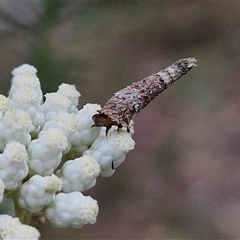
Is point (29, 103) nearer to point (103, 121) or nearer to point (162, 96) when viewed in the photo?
point (103, 121)

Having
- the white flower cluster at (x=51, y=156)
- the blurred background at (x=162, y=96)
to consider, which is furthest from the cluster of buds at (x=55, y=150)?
the blurred background at (x=162, y=96)

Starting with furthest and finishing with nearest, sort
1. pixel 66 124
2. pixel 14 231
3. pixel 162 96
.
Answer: pixel 162 96
pixel 66 124
pixel 14 231

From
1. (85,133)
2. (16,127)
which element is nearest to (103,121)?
(85,133)

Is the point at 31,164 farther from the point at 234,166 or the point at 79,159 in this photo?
the point at 234,166

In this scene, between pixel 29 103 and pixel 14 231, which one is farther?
pixel 29 103

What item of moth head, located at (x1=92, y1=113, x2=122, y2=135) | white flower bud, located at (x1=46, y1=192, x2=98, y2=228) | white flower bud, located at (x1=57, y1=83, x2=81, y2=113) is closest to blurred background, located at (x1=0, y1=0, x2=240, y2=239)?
white flower bud, located at (x1=57, y1=83, x2=81, y2=113)

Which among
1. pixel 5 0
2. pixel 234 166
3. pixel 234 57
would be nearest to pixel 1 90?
pixel 5 0

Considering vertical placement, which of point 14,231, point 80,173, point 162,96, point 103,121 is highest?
point 162,96

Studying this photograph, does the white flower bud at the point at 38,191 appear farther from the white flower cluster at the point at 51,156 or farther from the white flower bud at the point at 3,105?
the white flower bud at the point at 3,105
